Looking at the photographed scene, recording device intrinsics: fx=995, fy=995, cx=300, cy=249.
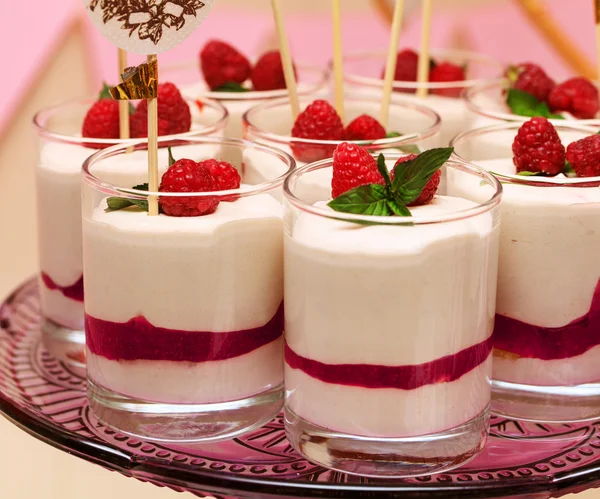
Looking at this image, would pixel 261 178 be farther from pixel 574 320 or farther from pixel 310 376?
pixel 574 320

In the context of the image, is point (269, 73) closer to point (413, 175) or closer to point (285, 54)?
point (285, 54)

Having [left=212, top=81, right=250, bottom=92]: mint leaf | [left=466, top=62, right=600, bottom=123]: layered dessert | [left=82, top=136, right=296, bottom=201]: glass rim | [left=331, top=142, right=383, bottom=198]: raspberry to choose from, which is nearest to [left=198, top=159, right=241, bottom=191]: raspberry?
[left=82, top=136, right=296, bottom=201]: glass rim

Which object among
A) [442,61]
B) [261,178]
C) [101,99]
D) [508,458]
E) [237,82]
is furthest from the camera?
[442,61]

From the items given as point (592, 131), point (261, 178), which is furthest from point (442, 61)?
point (261, 178)

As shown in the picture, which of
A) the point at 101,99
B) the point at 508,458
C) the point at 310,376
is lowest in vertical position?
the point at 508,458

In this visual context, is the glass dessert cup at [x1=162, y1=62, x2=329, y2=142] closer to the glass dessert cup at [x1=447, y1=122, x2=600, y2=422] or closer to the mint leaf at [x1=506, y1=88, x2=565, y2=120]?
the mint leaf at [x1=506, y1=88, x2=565, y2=120]

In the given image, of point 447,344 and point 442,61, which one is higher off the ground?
point 442,61

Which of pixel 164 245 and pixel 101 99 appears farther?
pixel 101 99
